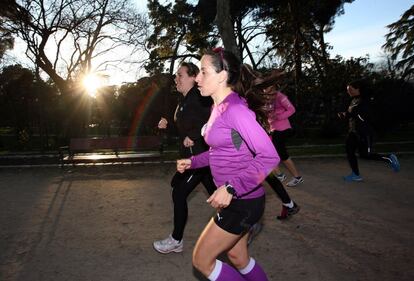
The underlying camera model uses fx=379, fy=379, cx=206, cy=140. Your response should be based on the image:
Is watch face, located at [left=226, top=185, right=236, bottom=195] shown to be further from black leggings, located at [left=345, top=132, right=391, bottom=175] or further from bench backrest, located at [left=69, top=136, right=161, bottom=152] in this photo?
bench backrest, located at [left=69, top=136, right=161, bottom=152]

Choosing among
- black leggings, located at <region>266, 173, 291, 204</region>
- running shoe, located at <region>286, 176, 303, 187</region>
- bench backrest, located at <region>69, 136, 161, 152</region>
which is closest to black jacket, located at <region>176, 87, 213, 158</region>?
black leggings, located at <region>266, 173, 291, 204</region>

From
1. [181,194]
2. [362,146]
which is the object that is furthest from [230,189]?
[362,146]

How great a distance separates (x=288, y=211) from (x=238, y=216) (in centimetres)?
294

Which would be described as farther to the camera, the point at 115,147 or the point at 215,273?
the point at 115,147

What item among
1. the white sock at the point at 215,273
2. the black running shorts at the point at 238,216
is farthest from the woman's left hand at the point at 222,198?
the white sock at the point at 215,273

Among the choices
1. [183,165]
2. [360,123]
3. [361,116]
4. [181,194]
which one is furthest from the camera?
[360,123]

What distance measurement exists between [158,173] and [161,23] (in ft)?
63.8

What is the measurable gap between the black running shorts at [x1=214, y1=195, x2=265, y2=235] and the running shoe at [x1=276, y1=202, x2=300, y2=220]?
2852mm

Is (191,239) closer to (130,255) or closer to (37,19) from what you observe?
(130,255)

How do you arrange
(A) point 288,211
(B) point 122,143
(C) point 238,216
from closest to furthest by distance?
1. (C) point 238,216
2. (A) point 288,211
3. (B) point 122,143

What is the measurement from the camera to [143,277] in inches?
140

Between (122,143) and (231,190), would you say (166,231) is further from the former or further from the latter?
(122,143)

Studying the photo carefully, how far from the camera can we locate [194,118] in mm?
4047

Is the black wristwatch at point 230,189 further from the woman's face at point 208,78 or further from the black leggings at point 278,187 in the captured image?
the black leggings at point 278,187
